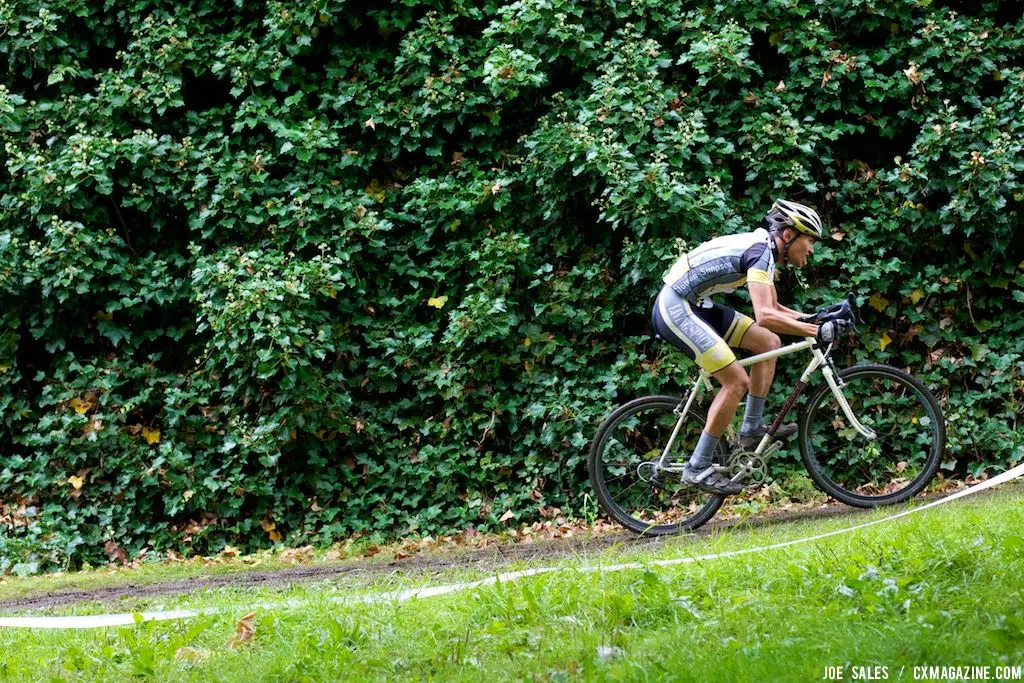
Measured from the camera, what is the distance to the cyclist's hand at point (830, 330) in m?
6.95

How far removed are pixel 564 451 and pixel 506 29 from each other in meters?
3.86

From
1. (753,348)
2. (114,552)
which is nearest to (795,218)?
(753,348)

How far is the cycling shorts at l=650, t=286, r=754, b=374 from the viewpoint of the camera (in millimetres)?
7000

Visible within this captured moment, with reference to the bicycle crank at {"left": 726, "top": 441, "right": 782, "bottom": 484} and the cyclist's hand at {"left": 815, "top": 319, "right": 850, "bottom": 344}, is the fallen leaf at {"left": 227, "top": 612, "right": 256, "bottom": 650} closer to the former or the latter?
the bicycle crank at {"left": 726, "top": 441, "right": 782, "bottom": 484}

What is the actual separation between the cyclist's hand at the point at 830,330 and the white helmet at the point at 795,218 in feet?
2.02

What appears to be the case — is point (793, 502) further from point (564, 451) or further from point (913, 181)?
point (913, 181)

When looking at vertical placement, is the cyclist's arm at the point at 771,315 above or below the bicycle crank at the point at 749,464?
above

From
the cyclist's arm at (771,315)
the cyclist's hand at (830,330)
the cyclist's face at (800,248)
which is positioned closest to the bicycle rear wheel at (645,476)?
the cyclist's arm at (771,315)

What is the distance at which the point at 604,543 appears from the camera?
24.6 feet

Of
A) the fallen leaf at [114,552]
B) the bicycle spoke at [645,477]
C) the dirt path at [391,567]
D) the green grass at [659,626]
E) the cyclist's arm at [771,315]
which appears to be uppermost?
the cyclist's arm at [771,315]

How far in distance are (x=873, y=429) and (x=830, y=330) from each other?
1.31 metres

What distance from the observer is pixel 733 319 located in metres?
7.27

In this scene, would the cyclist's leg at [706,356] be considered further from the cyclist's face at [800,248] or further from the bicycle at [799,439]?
the cyclist's face at [800,248]

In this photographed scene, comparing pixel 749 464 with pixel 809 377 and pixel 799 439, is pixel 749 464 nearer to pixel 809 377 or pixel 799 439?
pixel 799 439
